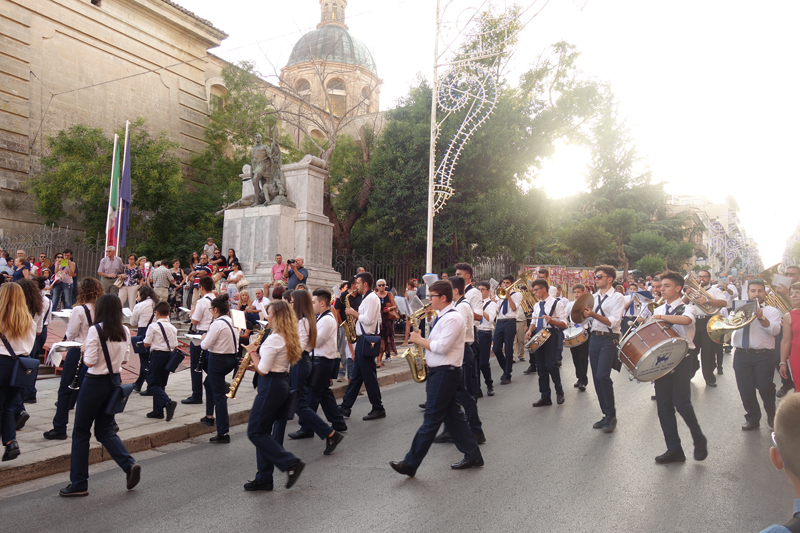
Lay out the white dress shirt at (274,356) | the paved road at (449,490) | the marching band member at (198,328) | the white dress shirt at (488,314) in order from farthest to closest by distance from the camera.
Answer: the white dress shirt at (488,314) → the marching band member at (198,328) → the white dress shirt at (274,356) → the paved road at (449,490)

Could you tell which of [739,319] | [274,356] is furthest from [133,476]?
[739,319]

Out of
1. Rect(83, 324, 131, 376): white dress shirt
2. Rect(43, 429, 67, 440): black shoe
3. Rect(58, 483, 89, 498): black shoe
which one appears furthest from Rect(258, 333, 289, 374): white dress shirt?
Rect(43, 429, 67, 440): black shoe

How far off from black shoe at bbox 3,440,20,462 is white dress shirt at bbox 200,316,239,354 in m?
1.97

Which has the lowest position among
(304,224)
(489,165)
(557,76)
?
(304,224)

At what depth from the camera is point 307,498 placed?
4836 mm

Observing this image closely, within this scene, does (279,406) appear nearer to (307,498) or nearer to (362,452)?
(307,498)

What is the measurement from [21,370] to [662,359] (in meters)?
6.27

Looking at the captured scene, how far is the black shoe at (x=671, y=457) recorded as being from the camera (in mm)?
5801

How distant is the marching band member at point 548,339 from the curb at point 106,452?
4397 millimetres

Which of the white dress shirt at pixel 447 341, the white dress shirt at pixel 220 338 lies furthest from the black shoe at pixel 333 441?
the white dress shirt at pixel 220 338

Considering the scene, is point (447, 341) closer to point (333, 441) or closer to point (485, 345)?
point (333, 441)

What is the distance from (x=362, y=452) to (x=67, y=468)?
297 centimetres

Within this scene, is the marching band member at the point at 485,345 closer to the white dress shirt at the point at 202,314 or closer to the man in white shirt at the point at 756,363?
the man in white shirt at the point at 756,363

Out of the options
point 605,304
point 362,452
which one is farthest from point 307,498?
point 605,304
